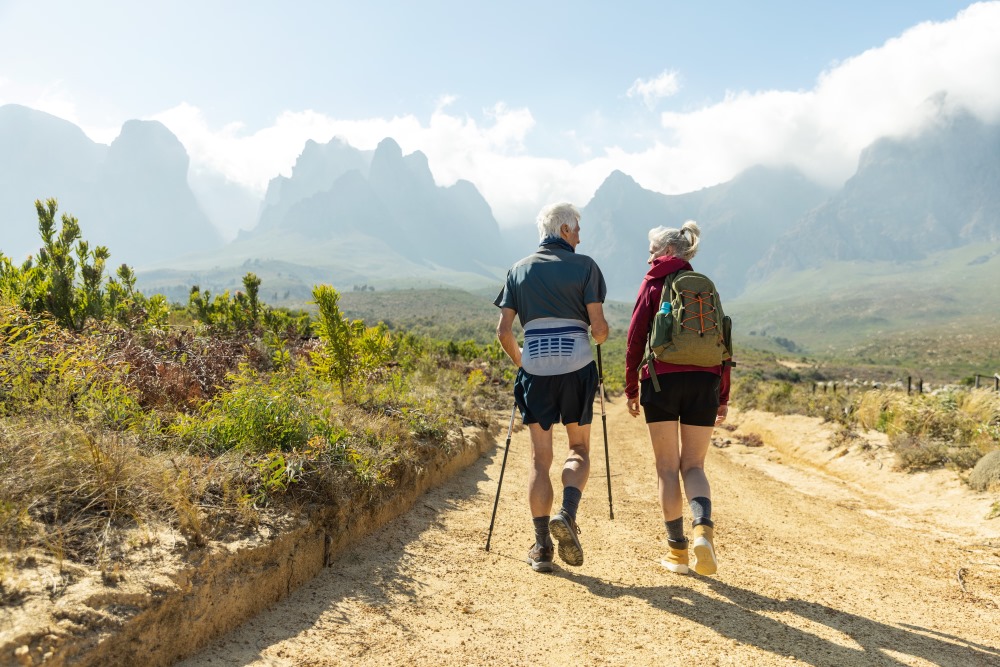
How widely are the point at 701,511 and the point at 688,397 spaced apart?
2.34ft

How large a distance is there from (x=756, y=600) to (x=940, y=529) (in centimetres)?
365

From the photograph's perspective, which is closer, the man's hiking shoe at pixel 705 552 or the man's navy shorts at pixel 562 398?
the man's hiking shoe at pixel 705 552

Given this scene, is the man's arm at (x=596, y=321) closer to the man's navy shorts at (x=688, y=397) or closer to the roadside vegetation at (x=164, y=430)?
the man's navy shorts at (x=688, y=397)

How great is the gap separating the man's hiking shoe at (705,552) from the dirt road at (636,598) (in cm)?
21

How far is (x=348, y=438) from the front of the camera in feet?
15.5

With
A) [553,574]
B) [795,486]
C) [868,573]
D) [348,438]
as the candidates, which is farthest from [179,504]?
[795,486]

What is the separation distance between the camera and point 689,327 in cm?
376

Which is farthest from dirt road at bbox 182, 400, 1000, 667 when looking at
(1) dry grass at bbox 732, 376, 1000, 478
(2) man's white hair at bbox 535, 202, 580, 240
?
(2) man's white hair at bbox 535, 202, 580, 240

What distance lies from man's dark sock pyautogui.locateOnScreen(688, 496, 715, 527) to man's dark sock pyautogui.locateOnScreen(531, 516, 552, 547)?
961 millimetres

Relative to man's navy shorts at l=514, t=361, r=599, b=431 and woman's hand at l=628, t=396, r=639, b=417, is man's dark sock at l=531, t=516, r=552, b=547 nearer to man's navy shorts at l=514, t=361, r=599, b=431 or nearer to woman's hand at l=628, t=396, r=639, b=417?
man's navy shorts at l=514, t=361, r=599, b=431

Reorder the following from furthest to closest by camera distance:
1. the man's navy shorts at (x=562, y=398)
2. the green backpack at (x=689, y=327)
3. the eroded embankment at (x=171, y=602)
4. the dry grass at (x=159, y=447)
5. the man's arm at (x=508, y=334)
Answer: the man's arm at (x=508, y=334) < the man's navy shorts at (x=562, y=398) < the green backpack at (x=689, y=327) < the dry grass at (x=159, y=447) < the eroded embankment at (x=171, y=602)

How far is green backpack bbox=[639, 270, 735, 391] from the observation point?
3754 mm

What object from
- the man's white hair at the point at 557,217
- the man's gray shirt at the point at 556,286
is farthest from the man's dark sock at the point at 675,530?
the man's white hair at the point at 557,217

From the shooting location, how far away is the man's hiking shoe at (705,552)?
362 cm
